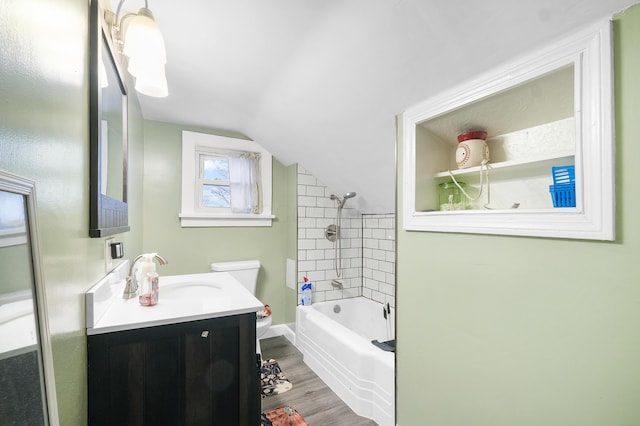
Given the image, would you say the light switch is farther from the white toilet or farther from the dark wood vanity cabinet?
the white toilet

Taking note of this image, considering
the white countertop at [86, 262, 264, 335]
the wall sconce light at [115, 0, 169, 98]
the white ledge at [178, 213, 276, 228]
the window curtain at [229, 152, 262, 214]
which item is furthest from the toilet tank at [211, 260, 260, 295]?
the wall sconce light at [115, 0, 169, 98]

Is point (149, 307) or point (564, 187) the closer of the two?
point (564, 187)

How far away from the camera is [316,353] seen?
2404mm

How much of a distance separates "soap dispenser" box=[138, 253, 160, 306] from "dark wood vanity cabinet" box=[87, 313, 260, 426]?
224 millimetres

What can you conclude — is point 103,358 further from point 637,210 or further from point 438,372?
point 637,210

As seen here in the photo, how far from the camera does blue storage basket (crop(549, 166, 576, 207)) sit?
1053 millimetres

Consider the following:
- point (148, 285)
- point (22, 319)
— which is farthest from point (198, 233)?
point (22, 319)

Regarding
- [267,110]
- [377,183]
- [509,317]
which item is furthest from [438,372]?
[267,110]

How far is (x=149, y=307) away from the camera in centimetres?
131

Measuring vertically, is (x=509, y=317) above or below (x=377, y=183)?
below

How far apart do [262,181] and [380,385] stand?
7.01 ft

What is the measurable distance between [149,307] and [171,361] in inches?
11.1

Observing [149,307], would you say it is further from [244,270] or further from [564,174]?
[564,174]

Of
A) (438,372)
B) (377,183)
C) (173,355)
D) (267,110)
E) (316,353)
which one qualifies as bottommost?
(316,353)
